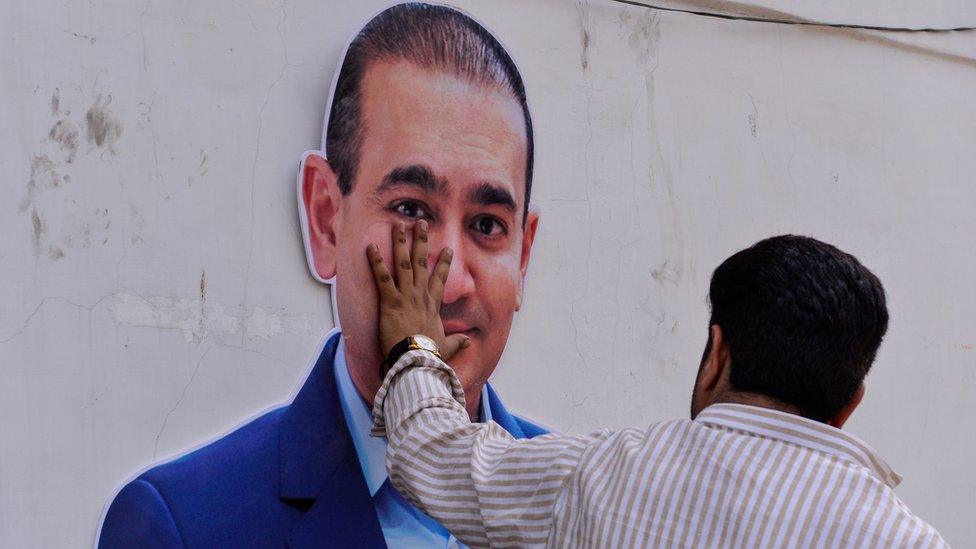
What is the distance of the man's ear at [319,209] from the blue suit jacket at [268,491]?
0.67ft

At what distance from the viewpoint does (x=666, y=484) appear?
197cm

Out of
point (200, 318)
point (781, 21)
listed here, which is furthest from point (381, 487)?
point (781, 21)

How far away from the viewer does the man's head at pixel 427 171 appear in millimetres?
2879

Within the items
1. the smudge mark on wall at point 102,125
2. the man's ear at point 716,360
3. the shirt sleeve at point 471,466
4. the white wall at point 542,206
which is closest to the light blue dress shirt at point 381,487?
the white wall at point 542,206

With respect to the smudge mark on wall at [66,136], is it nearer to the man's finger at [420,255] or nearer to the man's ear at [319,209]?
the man's ear at [319,209]

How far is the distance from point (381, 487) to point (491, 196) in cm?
81

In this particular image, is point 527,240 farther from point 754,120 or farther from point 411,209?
point 754,120

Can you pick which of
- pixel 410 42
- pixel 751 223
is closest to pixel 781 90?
pixel 751 223

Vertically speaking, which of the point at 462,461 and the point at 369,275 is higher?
the point at 369,275

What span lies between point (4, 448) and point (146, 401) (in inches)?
12.4

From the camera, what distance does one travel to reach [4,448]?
242 centimetres

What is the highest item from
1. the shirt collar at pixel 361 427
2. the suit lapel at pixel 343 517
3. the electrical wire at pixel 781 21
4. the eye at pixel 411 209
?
the electrical wire at pixel 781 21

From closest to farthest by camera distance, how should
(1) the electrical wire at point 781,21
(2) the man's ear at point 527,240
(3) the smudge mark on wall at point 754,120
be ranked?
(2) the man's ear at point 527,240, (1) the electrical wire at point 781,21, (3) the smudge mark on wall at point 754,120

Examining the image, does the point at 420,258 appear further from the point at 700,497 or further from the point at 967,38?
the point at 967,38
